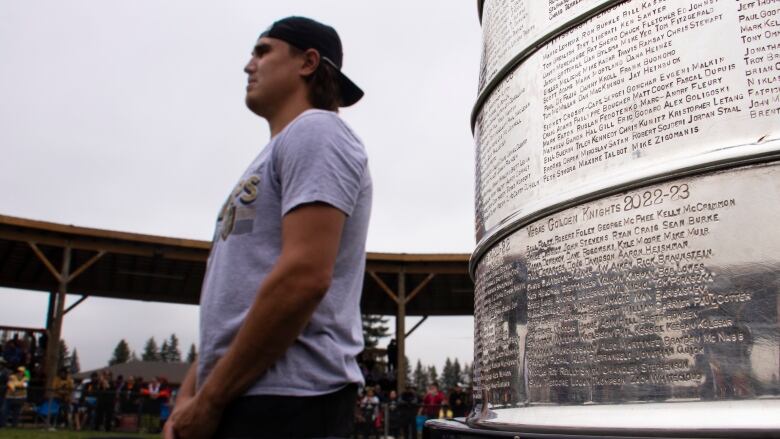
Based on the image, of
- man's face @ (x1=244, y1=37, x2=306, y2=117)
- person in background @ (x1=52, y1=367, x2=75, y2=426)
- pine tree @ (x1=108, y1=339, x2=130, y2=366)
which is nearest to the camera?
man's face @ (x1=244, y1=37, x2=306, y2=117)

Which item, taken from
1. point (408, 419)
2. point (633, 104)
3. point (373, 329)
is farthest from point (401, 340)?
point (373, 329)

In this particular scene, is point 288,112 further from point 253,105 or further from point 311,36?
point 311,36

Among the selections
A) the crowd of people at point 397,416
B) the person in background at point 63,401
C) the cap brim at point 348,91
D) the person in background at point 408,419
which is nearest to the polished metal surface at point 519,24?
the cap brim at point 348,91

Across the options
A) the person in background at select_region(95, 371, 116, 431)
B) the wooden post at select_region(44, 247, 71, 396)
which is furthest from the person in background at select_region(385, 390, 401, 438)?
the wooden post at select_region(44, 247, 71, 396)

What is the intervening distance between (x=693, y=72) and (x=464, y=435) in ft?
4.42

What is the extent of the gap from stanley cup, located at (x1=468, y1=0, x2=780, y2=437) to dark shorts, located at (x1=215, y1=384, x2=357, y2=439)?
2.68 ft

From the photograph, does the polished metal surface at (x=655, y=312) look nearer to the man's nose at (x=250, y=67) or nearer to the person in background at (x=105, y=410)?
the man's nose at (x=250, y=67)

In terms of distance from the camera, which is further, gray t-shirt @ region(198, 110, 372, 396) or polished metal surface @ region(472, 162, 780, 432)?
polished metal surface @ region(472, 162, 780, 432)

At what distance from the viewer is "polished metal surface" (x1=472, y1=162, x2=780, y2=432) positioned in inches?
70.2

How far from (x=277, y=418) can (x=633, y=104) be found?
1479 millimetres

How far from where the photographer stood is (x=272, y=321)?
4.69 ft

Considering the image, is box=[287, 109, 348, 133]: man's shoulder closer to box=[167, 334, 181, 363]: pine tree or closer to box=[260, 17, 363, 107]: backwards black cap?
box=[260, 17, 363, 107]: backwards black cap

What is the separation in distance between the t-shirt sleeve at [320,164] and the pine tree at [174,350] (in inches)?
6021

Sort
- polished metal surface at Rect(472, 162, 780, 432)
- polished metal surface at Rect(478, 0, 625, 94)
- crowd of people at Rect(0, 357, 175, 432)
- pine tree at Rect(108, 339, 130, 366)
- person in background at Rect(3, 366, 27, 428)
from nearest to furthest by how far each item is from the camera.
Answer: polished metal surface at Rect(472, 162, 780, 432), polished metal surface at Rect(478, 0, 625, 94), person in background at Rect(3, 366, 27, 428), crowd of people at Rect(0, 357, 175, 432), pine tree at Rect(108, 339, 130, 366)
